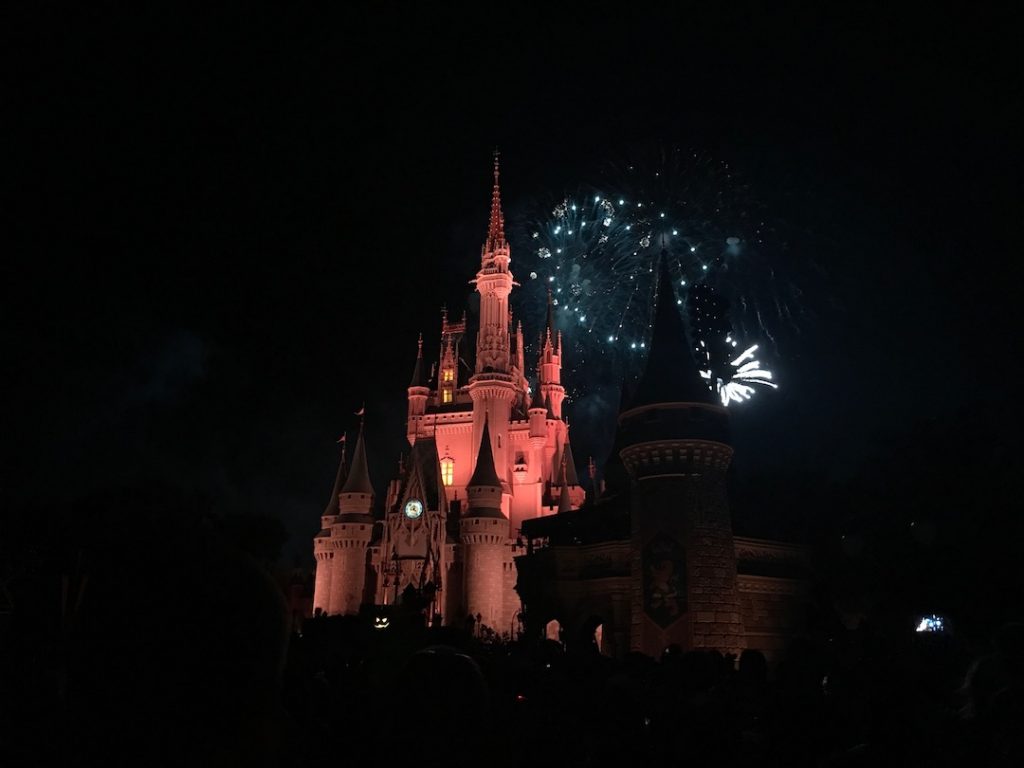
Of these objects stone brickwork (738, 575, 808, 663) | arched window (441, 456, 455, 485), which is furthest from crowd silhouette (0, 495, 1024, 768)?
arched window (441, 456, 455, 485)

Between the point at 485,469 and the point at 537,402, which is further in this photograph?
the point at 537,402

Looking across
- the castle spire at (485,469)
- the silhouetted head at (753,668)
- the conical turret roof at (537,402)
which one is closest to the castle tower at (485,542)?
the castle spire at (485,469)

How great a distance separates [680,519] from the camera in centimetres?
2642

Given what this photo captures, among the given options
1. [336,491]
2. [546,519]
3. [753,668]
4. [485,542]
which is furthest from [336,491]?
[753,668]

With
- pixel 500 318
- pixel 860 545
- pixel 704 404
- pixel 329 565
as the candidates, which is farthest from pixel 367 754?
pixel 500 318

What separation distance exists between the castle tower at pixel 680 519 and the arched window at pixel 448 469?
44.6 metres

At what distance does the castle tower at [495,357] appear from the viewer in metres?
69.8

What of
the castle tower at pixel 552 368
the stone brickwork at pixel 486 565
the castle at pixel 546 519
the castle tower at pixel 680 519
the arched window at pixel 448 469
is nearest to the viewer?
the castle tower at pixel 680 519

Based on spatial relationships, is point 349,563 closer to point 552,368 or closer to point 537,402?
point 537,402

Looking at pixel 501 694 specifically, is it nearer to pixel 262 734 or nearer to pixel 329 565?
pixel 262 734

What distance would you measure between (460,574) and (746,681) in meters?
54.5

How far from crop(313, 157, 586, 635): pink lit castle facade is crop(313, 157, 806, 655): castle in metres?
0.14

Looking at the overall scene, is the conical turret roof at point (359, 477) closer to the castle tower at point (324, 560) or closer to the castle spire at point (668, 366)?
the castle tower at point (324, 560)

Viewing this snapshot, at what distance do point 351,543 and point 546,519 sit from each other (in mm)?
30345
